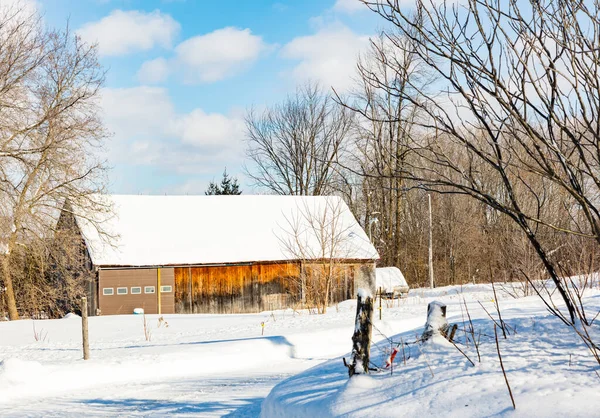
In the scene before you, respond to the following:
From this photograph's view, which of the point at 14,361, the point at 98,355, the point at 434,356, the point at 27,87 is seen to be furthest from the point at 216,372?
the point at 27,87

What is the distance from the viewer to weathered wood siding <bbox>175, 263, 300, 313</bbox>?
27.4 m

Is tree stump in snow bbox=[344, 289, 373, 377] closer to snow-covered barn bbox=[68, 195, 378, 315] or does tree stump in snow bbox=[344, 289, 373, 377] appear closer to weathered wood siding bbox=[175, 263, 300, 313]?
snow-covered barn bbox=[68, 195, 378, 315]

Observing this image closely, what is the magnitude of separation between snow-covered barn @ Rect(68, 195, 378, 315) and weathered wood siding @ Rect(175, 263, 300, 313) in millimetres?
43

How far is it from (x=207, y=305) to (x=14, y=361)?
1677cm

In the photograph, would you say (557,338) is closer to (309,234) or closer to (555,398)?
(555,398)

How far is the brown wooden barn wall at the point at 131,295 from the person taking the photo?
2575 centimetres

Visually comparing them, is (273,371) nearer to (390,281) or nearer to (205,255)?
(205,255)

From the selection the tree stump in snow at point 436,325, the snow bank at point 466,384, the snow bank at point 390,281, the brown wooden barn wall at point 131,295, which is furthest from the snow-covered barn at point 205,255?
the snow bank at point 466,384

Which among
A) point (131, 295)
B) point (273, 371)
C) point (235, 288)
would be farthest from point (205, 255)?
point (273, 371)

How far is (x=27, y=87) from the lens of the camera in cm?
2097

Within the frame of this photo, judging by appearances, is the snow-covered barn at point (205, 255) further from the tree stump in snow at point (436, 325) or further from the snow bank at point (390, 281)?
the tree stump in snow at point (436, 325)

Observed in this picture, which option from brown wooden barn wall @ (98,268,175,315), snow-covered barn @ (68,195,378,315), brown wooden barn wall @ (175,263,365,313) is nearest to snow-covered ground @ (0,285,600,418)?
brown wooden barn wall @ (98,268,175,315)

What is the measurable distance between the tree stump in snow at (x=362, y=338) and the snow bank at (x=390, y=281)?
24.0 m

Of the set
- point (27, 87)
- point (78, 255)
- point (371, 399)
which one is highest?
point (27, 87)
